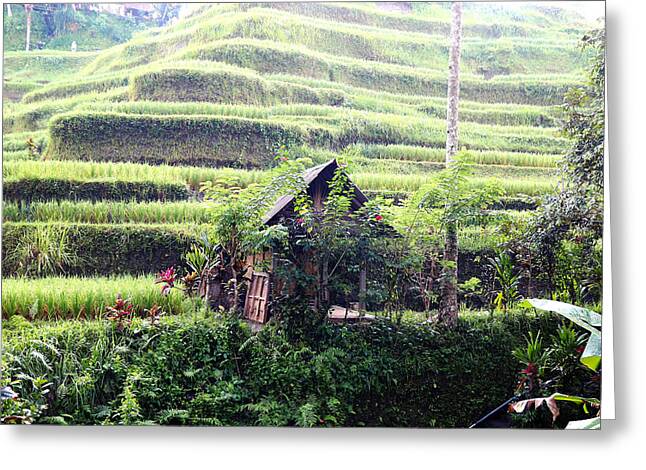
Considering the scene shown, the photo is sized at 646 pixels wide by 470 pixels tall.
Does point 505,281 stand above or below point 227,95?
below

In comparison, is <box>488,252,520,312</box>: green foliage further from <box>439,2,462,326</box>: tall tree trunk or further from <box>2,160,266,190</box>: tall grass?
<box>2,160,266,190</box>: tall grass

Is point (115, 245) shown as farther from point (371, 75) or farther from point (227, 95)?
point (371, 75)

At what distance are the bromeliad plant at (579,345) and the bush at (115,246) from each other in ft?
6.26

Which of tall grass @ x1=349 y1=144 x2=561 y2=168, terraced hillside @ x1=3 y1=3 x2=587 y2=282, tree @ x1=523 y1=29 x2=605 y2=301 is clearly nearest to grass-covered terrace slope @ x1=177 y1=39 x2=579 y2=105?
terraced hillside @ x1=3 y1=3 x2=587 y2=282

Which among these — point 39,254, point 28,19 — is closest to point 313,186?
point 39,254

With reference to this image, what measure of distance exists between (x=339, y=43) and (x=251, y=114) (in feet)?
2.04

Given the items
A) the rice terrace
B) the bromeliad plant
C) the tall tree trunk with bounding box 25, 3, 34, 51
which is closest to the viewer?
the bromeliad plant

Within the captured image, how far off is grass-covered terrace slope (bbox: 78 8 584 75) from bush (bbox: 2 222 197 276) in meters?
0.89

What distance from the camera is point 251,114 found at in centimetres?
344

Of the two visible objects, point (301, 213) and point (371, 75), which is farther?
point (371, 75)

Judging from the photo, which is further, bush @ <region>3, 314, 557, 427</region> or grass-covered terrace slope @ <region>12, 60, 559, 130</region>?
grass-covered terrace slope @ <region>12, 60, 559, 130</region>

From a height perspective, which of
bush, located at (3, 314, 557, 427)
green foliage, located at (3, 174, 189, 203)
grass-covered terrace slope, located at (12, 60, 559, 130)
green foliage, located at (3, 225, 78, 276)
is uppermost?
grass-covered terrace slope, located at (12, 60, 559, 130)

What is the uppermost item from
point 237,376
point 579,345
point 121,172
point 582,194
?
point 121,172

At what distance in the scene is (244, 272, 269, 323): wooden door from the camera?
334 centimetres
